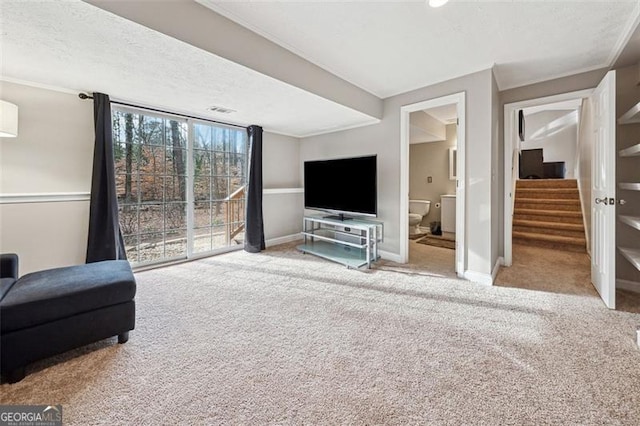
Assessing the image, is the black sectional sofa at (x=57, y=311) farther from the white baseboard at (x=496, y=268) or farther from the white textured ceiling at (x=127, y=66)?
the white baseboard at (x=496, y=268)

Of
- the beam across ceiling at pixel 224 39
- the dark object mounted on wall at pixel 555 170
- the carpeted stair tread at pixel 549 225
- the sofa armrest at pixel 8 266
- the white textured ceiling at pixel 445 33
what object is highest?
the white textured ceiling at pixel 445 33

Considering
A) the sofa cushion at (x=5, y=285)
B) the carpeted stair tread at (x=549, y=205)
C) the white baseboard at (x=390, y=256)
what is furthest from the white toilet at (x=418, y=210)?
the sofa cushion at (x=5, y=285)

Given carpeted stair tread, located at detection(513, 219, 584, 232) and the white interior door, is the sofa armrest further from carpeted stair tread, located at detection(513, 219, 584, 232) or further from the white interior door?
carpeted stair tread, located at detection(513, 219, 584, 232)

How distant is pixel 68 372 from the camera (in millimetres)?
1520

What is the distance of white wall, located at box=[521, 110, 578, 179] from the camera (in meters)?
7.09

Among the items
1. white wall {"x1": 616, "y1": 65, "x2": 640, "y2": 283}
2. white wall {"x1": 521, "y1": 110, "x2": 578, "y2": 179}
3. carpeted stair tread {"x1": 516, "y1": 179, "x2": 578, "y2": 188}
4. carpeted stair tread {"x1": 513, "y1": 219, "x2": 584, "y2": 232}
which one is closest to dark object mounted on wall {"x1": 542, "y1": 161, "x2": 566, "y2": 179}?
white wall {"x1": 521, "y1": 110, "x2": 578, "y2": 179}

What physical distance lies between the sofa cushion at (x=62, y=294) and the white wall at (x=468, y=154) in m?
3.09

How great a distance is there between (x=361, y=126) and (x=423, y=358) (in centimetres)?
331

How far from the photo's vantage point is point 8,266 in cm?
185

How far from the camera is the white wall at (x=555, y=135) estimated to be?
23.3 ft

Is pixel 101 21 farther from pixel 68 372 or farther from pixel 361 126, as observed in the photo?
pixel 361 126

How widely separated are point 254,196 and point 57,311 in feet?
9.41

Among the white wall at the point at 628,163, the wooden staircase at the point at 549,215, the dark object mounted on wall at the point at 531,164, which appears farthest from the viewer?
the dark object mounted on wall at the point at 531,164

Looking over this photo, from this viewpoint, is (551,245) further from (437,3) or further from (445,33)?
(437,3)
